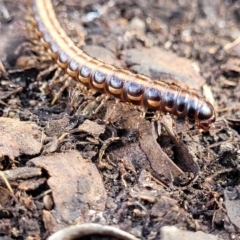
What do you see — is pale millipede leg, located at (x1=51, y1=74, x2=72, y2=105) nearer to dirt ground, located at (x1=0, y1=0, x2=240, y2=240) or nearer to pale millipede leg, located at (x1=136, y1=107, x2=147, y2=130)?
dirt ground, located at (x1=0, y1=0, x2=240, y2=240)

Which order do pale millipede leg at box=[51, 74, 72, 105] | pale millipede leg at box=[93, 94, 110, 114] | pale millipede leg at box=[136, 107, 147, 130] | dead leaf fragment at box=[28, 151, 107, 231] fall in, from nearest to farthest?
dead leaf fragment at box=[28, 151, 107, 231] < pale millipede leg at box=[136, 107, 147, 130] < pale millipede leg at box=[93, 94, 110, 114] < pale millipede leg at box=[51, 74, 72, 105]

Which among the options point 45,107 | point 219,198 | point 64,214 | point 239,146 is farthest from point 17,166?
point 239,146

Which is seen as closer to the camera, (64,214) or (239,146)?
(64,214)

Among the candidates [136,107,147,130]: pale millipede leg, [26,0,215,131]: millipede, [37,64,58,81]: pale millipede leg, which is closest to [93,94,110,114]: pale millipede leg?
[26,0,215,131]: millipede

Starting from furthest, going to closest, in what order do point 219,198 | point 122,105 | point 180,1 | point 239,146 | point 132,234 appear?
point 180,1, point 122,105, point 239,146, point 219,198, point 132,234

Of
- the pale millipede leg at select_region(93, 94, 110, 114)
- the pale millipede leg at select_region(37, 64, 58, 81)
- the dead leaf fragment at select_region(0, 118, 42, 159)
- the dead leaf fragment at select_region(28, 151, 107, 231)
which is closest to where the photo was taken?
Result: the dead leaf fragment at select_region(28, 151, 107, 231)

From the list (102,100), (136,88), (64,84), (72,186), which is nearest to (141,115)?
(136,88)

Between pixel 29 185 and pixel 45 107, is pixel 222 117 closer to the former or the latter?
pixel 45 107

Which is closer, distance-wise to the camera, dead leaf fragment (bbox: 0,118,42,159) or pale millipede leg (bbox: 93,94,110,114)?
dead leaf fragment (bbox: 0,118,42,159)
